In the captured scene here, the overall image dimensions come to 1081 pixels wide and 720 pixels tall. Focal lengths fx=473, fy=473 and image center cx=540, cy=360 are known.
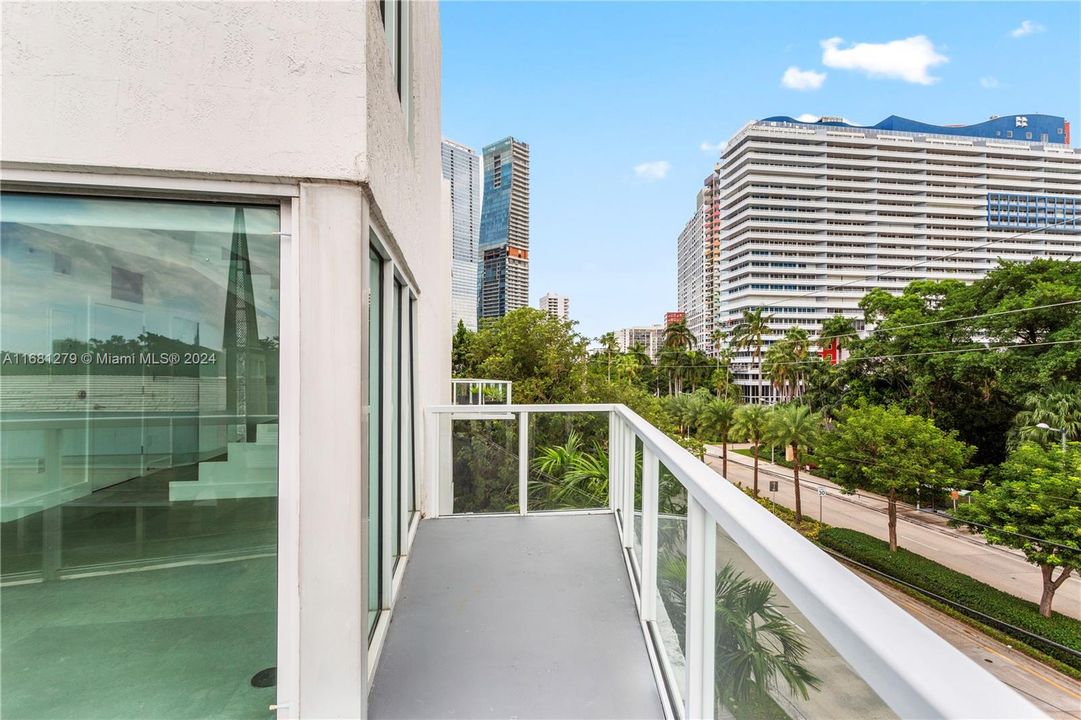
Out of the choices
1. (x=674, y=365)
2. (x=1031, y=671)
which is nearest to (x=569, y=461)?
(x=1031, y=671)

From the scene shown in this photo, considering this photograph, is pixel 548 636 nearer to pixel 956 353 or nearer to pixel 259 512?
pixel 259 512

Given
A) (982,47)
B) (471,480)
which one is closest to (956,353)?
(471,480)

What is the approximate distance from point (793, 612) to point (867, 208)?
96.6 m

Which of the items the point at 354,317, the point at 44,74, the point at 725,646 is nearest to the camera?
the point at 725,646

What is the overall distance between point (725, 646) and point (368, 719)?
68.0 inches

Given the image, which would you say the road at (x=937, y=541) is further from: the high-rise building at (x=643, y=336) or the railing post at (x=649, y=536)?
the high-rise building at (x=643, y=336)

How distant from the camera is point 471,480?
15.1ft

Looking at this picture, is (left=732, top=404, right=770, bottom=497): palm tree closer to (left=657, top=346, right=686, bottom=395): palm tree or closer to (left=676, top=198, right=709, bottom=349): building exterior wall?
(left=657, top=346, right=686, bottom=395): palm tree

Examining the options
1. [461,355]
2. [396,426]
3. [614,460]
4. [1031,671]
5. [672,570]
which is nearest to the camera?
[672,570]

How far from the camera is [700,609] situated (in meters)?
1.49

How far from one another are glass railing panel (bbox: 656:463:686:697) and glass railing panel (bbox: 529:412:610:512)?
208 cm

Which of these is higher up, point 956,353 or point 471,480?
point 956,353

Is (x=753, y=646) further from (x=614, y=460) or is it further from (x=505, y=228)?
(x=505, y=228)

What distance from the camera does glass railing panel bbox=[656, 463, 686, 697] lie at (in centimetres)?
179
